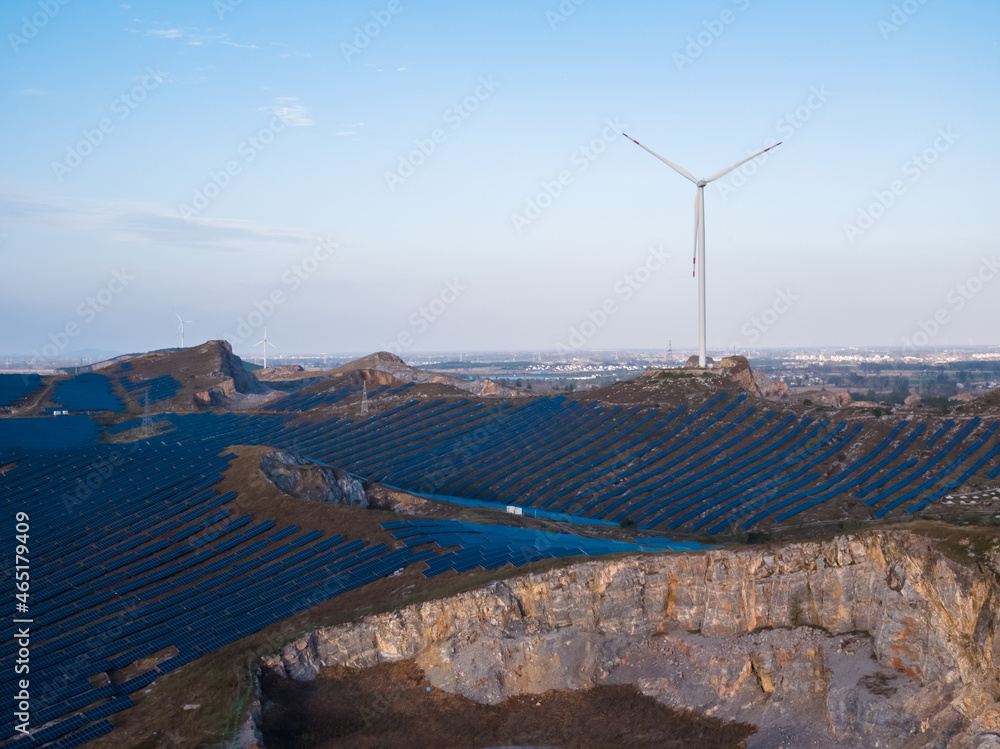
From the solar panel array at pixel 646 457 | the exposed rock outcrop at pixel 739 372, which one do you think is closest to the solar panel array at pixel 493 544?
the solar panel array at pixel 646 457

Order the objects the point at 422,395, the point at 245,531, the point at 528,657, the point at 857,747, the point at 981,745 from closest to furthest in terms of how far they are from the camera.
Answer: the point at 981,745 → the point at 857,747 → the point at 528,657 → the point at 245,531 → the point at 422,395

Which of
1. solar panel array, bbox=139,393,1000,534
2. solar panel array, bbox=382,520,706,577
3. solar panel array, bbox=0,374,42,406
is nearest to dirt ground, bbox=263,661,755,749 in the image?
solar panel array, bbox=382,520,706,577

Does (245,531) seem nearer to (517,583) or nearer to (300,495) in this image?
(300,495)

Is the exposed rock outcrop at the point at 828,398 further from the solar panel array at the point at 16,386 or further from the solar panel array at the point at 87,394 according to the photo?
the solar panel array at the point at 16,386

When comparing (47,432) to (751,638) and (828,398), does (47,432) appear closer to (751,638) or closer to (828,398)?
(751,638)

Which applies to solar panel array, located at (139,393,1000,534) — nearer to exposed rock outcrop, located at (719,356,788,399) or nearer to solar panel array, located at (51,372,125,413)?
exposed rock outcrop, located at (719,356,788,399)

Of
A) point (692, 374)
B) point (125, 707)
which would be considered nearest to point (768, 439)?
point (692, 374)

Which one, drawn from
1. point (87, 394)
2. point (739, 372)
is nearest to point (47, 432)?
point (87, 394)

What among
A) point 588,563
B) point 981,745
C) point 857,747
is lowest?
point 857,747
